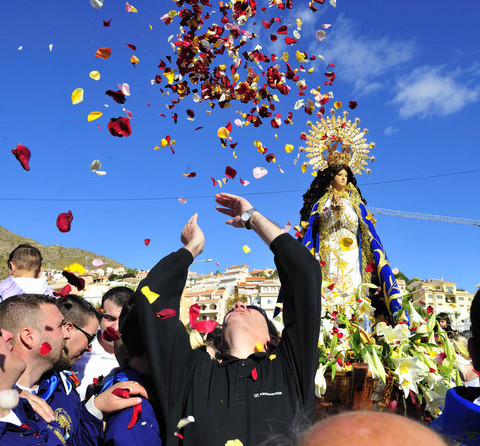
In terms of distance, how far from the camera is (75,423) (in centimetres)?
251

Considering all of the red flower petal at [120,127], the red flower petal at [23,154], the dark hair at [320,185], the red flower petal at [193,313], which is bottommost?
the red flower petal at [193,313]

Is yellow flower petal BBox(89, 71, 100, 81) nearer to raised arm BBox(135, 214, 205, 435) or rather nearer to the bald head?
raised arm BBox(135, 214, 205, 435)

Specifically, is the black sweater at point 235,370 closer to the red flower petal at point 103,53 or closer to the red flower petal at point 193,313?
the red flower petal at point 193,313

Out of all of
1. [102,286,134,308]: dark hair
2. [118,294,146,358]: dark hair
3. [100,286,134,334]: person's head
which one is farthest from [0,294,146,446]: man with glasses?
[102,286,134,308]: dark hair

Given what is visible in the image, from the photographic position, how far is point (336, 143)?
768 centimetres

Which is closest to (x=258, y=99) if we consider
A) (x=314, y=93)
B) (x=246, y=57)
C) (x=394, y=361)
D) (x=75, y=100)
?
(x=246, y=57)

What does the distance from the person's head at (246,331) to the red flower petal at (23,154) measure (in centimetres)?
188

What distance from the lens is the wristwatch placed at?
2.47 metres

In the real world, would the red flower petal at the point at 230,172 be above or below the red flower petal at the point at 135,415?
above

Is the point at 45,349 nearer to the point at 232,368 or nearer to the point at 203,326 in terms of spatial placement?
the point at 203,326

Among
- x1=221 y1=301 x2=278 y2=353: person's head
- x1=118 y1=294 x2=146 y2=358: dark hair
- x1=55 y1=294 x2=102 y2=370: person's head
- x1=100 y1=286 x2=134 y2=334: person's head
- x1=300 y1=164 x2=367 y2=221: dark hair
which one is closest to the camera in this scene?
x1=118 y1=294 x2=146 y2=358: dark hair

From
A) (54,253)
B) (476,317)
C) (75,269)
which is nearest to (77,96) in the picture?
(75,269)

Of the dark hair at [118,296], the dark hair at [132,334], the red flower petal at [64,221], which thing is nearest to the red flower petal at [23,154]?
the red flower petal at [64,221]

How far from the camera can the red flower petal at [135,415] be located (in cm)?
193
